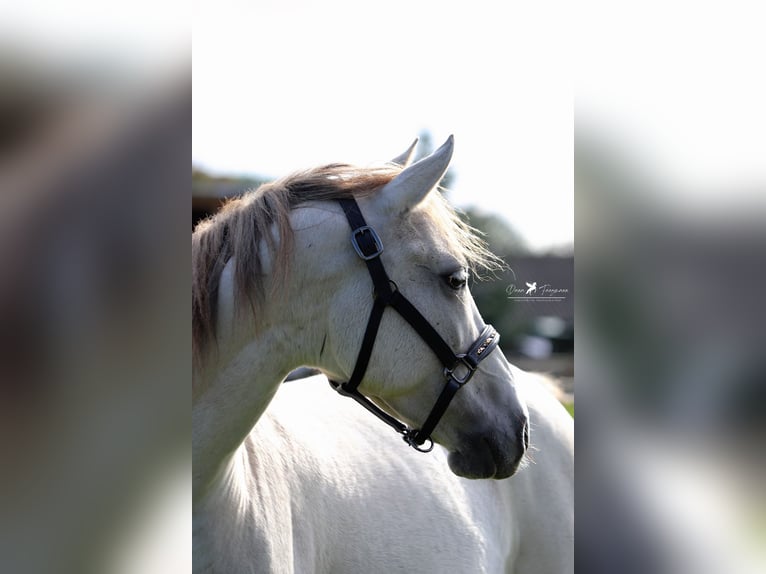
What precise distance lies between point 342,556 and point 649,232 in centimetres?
105

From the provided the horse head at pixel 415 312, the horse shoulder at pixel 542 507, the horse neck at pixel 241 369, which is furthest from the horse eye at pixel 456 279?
the horse shoulder at pixel 542 507

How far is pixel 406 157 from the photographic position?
1483 mm

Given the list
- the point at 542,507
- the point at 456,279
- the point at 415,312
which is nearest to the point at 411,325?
the point at 415,312

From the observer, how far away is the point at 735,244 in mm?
957

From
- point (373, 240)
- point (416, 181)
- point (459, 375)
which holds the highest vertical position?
point (416, 181)

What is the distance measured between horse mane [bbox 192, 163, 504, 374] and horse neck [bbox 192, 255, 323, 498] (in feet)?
0.08

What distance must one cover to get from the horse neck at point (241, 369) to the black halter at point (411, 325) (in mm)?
110

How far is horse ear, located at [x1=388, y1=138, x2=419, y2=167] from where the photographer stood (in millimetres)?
1460

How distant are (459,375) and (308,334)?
324 millimetres

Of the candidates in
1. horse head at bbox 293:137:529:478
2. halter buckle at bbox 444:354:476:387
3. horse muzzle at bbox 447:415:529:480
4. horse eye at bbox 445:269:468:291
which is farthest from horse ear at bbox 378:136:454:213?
horse muzzle at bbox 447:415:529:480

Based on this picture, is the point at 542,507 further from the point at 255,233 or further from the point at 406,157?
the point at 255,233

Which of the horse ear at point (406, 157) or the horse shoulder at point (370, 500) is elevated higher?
the horse ear at point (406, 157)

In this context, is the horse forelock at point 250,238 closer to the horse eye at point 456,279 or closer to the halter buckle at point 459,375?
the horse eye at point 456,279

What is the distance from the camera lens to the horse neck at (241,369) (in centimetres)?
111
